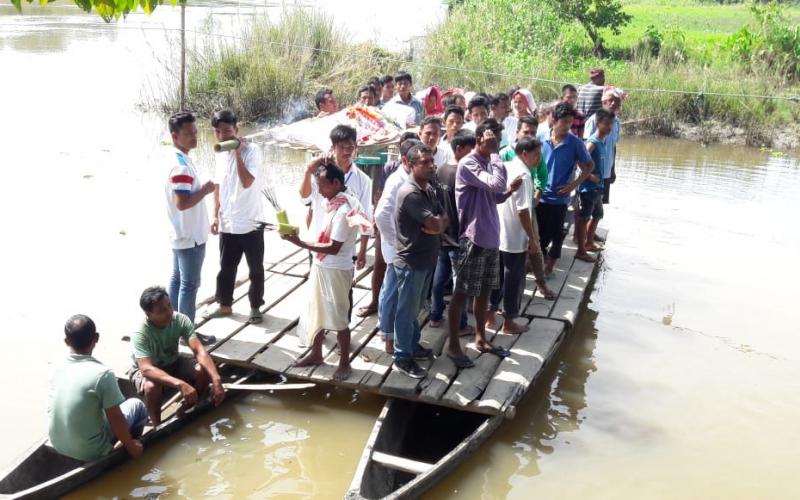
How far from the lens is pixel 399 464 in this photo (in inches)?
167

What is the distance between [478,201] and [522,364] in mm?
1197

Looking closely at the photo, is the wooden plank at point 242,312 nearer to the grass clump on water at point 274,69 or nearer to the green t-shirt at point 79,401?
the green t-shirt at point 79,401

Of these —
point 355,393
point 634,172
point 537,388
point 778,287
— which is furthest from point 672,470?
point 634,172

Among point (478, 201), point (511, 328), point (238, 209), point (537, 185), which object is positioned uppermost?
point (478, 201)

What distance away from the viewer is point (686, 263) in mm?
8648

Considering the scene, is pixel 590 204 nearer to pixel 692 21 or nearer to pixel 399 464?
pixel 399 464

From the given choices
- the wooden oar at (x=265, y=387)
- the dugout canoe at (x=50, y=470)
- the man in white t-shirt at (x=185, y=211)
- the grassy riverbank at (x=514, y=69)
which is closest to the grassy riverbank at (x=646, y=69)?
the grassy riverbank at (x=514, y=69)

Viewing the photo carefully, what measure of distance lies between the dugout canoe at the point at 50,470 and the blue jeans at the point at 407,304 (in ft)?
4.94

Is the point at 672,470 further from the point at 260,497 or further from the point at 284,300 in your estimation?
the point at 284,300

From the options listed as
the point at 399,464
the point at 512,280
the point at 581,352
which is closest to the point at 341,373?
the point at 399,464

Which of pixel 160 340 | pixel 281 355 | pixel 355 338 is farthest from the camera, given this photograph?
pixel 355 338

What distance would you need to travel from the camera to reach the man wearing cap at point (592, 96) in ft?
29.1

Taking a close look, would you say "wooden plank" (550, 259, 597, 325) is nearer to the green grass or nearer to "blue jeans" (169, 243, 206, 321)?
"blue jeans" (169, 243, 206, 321)

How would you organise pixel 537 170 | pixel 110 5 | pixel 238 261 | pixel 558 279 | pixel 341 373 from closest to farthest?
pixel 110 5, pixel 341 373, pixel 238 261, pixel 537 170, pixel 558 279
